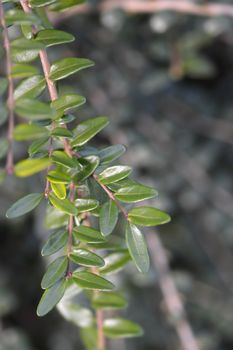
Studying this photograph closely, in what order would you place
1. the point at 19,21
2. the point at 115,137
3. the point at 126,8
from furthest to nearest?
the point at 115,137
the point at 126,8
the point at 19,21

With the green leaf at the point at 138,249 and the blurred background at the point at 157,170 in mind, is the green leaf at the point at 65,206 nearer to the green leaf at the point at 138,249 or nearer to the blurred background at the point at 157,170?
the green leaf at the point at 138,249

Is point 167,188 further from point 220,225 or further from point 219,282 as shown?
point 219,282

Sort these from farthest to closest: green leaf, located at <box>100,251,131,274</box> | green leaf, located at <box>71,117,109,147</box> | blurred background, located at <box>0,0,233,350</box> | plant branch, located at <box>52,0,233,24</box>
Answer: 1. blurred background, located at <box>0,0,233,350</box>
2. plant branch, located at <box>52,0,233,24</box>
3. green leaf, located at <box>100,251,131,274</box>
4. green leaf, located at <box>71,117,109,147</box>

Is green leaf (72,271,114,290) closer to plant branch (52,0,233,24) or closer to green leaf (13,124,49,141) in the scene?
green leaf (13,124,49,141)

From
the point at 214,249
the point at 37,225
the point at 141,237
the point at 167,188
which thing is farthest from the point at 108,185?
the point at 214,249

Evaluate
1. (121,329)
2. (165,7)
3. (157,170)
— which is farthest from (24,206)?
(157,170)

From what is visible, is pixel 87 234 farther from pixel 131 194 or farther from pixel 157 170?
pixel 157 170

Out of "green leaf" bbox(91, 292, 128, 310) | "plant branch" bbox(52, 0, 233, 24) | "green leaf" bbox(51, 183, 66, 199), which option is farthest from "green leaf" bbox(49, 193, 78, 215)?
"plant branch" bbox(52, 0, 233, 24)
